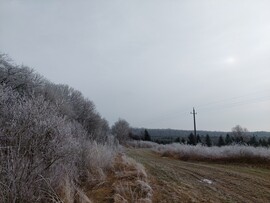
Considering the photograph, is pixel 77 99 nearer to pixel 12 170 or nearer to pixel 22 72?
pixel 22 72

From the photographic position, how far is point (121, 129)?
9681 centimetres

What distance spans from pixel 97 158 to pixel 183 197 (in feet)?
12.3

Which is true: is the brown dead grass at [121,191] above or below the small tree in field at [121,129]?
below

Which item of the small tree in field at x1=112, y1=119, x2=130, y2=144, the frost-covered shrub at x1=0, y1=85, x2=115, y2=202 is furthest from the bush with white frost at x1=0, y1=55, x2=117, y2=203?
the small tree in field at x1=112, y1=119, x2=130, y2=144

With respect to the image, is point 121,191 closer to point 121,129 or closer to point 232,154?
point 232,154

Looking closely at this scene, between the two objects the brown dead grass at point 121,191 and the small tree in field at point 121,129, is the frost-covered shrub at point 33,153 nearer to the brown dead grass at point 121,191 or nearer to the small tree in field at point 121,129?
the brown dead grass at point 121,191

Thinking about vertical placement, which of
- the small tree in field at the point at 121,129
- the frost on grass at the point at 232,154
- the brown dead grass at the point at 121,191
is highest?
the small tree in field at the point at 121,129

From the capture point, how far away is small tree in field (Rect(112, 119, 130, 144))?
305 feet

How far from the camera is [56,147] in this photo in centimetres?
655

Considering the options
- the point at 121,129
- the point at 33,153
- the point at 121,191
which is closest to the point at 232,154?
the point at 121,191

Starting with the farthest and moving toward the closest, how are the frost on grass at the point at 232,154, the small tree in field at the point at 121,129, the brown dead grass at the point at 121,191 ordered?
the small tree in field at the point at 121,129 → the frost on grass at the point at 232,154 → the brown dead grass at the point at 121,191

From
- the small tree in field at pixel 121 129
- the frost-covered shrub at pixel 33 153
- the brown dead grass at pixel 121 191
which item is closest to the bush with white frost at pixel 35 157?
the frost-covered shrub at pixel 33 153

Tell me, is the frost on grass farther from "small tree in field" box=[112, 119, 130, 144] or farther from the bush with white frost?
"small tree in field" box=[112, 119, 130, 144]

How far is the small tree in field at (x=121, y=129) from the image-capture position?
305 feet
